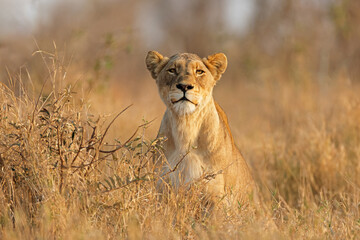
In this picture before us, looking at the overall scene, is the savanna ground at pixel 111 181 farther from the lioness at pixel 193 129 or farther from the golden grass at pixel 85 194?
the lioness at pixel 193 129

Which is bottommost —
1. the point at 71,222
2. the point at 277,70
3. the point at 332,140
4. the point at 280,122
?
the point at 71,222

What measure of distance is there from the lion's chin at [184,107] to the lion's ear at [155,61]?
1.52 ft

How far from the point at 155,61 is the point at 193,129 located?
2.16ft

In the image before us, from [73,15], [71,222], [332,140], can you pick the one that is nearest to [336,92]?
[332,140]

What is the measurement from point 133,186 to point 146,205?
0.15m

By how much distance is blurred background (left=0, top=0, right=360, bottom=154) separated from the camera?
661 centimetres

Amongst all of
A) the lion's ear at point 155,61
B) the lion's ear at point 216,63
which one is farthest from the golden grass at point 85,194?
the lion's ear at point 216,63

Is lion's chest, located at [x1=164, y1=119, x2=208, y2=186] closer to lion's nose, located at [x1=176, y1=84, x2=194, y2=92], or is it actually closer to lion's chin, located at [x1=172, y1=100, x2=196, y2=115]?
lion's chin, located at [x1=172, y1=100, x2=196, y2=115]

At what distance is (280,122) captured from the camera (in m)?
8.11

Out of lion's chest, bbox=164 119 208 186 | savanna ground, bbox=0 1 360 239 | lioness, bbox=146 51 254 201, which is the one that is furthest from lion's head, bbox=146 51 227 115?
savanna ground, bbox=0 1 360 239

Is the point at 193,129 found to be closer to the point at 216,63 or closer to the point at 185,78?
the point at 185,78

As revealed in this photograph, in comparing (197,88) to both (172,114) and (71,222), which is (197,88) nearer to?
(172,114)

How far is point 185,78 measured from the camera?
3.85m

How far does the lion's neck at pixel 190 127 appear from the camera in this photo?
3.99 metres
